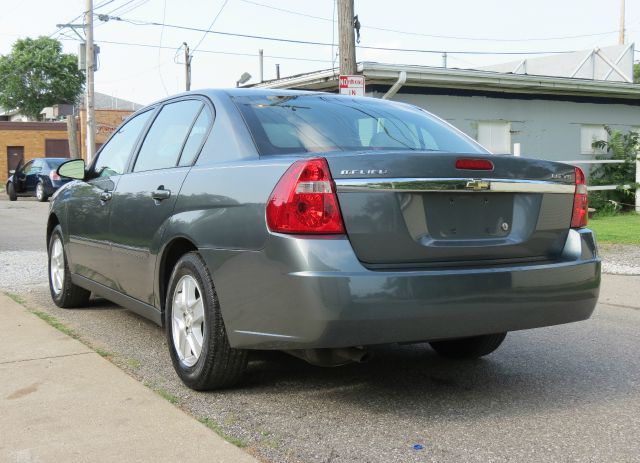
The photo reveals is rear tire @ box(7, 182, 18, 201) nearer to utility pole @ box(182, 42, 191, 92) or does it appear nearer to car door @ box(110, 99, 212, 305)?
utility pole @ box(182, 42, 191, 92)

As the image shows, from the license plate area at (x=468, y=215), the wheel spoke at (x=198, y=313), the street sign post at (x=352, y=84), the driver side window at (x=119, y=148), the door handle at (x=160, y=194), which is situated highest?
the street sign post at (x=352, y=84)

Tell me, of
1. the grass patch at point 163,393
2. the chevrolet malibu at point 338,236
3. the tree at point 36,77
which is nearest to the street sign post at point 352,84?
the chevrolet malibu at point 338,236

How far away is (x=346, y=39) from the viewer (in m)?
13.2

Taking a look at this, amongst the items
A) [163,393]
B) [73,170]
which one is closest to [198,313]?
[163,393]

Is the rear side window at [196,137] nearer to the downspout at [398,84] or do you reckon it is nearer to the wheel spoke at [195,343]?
the wheel spoke at [195,343]

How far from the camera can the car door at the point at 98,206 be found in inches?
208

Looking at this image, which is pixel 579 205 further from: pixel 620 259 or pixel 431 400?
pixel 620 259

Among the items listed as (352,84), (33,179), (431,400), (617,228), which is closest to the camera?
(431,400)

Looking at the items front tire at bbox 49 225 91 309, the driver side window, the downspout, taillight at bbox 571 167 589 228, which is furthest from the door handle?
the downspout

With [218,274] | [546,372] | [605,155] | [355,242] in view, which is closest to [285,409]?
[218,274]

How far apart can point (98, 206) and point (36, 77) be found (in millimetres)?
74400

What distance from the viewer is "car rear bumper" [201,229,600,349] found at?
10.7 ft

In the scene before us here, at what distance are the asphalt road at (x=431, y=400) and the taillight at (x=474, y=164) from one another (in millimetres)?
1208

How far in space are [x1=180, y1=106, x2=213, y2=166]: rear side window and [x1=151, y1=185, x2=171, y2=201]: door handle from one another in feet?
0.63
